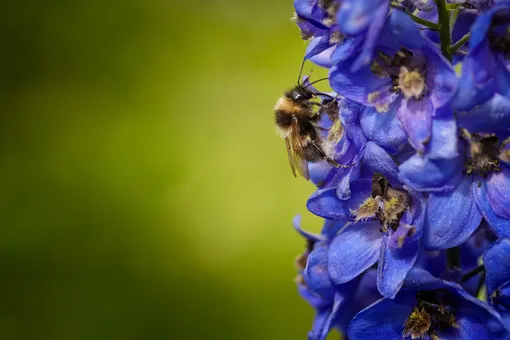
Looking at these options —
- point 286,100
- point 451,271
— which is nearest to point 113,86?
point 286,100

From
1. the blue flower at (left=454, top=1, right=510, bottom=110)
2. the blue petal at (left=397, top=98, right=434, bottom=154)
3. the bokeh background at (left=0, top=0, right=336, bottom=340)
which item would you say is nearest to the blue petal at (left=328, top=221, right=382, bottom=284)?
the blue petal at (left=397, top=98, right=434, bottom=154)

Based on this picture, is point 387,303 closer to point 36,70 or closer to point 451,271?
point 451,271

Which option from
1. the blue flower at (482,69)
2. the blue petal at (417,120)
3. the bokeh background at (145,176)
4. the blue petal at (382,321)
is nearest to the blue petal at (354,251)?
the blue petal at (382,321)

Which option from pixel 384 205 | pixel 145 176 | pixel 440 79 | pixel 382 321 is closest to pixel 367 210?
pixel 384 205

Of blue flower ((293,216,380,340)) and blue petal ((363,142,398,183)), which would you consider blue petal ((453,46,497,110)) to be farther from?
blue flower ((293,216,380,340))

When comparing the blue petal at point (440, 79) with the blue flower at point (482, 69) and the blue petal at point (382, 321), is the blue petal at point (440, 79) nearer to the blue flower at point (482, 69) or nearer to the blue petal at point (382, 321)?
the blue flower at point (482, 69)

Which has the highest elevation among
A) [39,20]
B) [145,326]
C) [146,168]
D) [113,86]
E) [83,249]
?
[39,20]
